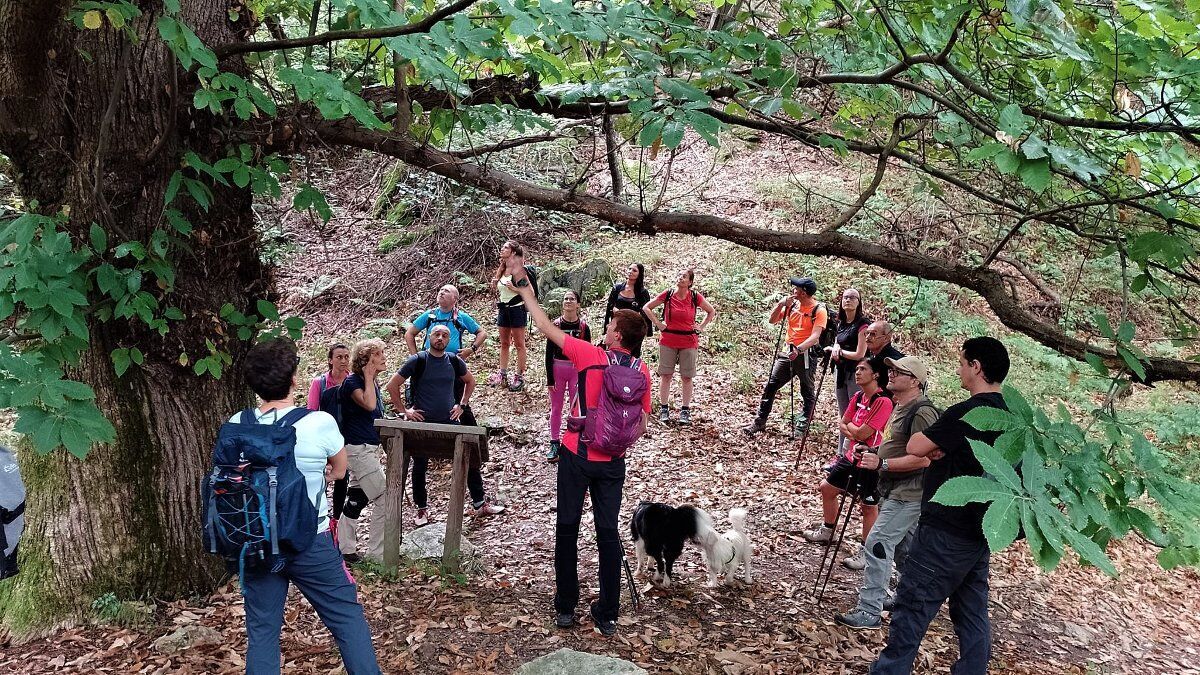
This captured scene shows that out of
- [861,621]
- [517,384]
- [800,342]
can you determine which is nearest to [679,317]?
[800,342]

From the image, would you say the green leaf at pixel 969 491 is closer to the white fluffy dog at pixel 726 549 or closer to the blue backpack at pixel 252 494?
the blue backpack at pixel 252 494

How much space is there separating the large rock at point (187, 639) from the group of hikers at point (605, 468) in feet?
2.66

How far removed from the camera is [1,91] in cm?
396

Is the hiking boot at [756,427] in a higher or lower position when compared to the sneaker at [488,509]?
higher

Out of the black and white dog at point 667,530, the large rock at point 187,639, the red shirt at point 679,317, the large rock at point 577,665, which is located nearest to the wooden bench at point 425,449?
the large rock at point 187,639

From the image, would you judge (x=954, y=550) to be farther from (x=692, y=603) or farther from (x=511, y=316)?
(x=511, y=316)

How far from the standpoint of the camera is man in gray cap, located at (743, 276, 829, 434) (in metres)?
8.48

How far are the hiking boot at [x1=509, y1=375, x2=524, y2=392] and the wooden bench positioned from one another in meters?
4.52

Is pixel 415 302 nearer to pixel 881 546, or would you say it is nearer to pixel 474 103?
pixel 474 103

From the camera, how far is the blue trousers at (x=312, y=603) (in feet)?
10.8

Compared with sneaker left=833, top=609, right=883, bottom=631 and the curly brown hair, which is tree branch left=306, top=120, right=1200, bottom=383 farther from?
sneaker left=833, top=609, right=883, bottom=631

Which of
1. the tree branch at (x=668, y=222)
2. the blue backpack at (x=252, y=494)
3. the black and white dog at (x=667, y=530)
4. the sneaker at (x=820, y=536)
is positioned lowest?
the sneaker at (x=820, y=536)

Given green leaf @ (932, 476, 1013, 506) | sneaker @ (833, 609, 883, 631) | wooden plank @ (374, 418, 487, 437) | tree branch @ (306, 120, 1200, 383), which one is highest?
tree branch @ (306, 120, 1200, 383)

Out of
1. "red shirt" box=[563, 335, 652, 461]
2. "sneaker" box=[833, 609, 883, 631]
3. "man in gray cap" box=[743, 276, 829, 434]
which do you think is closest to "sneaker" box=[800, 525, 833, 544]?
"sneaker" box=[833, 609, 883, 631]
